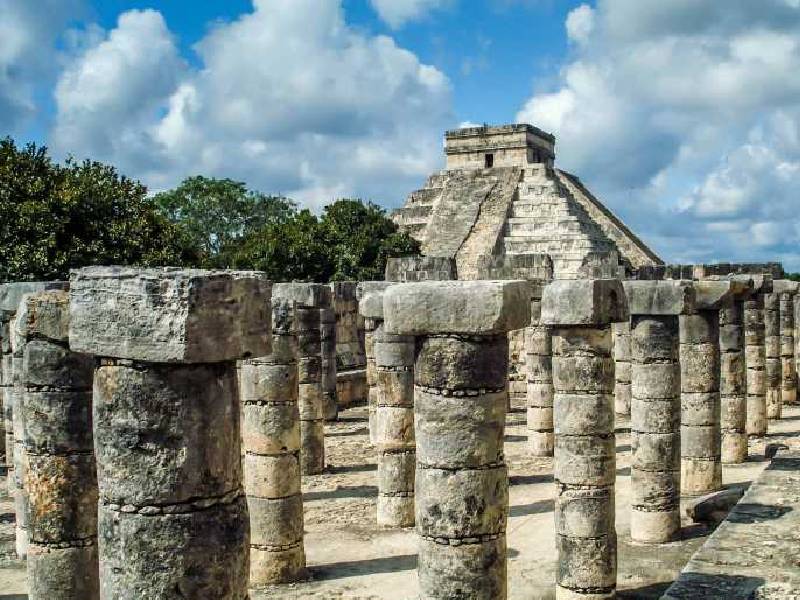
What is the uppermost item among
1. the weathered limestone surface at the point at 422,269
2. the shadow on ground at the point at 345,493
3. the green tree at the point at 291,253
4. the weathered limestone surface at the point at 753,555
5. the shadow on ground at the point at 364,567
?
the green tree at the point at 291,253

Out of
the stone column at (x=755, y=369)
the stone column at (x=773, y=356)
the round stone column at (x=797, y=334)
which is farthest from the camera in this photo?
the round stone column at (x=797, y=334)

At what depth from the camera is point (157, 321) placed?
14.4ft

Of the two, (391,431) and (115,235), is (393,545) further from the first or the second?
(115,235)

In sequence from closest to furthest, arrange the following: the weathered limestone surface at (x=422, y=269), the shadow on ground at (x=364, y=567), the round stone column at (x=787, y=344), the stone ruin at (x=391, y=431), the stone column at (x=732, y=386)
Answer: the stone ruin at (x=391, y=431) → the shadow on ground at (x=364, y=567) → the stone column at (x=732, y=386) → the round stone column at (x=787, y=344) → the weathered limestone surface at (x=422, y=269)

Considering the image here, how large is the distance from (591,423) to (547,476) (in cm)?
608

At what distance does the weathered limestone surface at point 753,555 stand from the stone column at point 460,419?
177cm

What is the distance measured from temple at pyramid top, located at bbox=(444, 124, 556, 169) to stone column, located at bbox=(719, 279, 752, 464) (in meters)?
29.4

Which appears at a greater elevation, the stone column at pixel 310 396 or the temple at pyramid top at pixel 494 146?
the temple at pyramid top at pixel 494 146

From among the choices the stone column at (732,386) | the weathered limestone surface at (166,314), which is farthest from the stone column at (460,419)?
the stone column at (732,386)

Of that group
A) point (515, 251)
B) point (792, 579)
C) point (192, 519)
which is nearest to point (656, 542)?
point (792, 579)

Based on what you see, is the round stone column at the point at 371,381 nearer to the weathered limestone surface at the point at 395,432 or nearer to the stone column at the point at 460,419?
the weathered limestone surface at the point at 395,432

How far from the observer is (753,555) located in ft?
27.2

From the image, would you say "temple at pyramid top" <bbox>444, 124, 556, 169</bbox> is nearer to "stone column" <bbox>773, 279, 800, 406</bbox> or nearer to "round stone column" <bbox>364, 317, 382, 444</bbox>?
"stone column" <bbox>773, 279, 800, 406</bbox>

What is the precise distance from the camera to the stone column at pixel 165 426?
4.42m
